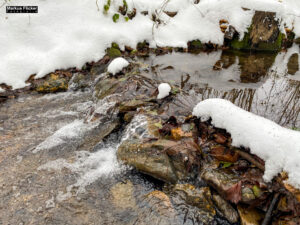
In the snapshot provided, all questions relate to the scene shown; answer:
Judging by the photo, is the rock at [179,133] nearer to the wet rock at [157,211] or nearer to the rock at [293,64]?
the wet rock at [157,211]

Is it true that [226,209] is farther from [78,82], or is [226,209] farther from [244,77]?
[78,82]

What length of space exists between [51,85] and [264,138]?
440 centimetres

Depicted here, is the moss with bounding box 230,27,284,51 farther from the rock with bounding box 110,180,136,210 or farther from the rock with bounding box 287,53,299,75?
the rock with bounding box 110,180,136,210

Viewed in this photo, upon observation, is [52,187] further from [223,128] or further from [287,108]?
[287,108]

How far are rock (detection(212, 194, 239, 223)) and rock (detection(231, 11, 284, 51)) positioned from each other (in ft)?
19.9

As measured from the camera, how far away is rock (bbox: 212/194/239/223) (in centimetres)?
206

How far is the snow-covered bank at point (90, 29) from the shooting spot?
5113 millimetres

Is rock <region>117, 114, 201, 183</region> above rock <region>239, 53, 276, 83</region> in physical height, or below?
below

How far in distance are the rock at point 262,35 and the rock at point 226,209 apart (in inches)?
239

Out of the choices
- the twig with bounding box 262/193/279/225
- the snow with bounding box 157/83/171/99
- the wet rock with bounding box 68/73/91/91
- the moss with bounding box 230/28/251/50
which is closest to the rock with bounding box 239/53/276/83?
the moss with bounding box 230/28/251/50

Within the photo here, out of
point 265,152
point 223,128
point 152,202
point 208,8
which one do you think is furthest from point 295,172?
point 208,8

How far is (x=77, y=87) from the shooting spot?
4.90m

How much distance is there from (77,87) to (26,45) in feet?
6.39

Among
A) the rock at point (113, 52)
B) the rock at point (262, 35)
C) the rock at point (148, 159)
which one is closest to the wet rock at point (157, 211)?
the rock at point (148, 159)
